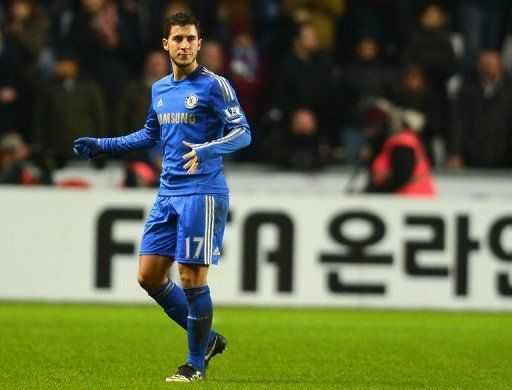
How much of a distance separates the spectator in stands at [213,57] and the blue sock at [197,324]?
7694 millimetres

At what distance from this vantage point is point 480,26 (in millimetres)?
16297

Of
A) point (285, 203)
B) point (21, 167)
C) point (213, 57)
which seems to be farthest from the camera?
point (213, 57)

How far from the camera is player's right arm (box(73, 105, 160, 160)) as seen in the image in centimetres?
768

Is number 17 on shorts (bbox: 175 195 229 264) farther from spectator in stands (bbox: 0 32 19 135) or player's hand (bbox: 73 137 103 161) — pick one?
spectator in stands (bbox: 0 32 19 135)

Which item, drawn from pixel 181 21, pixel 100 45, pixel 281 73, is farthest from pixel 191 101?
pixel 100 45

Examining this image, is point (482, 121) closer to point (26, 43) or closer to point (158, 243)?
point (26, 43)

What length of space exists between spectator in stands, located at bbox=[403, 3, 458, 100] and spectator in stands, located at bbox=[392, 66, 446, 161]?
0.22m

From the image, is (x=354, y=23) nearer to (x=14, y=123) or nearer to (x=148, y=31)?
(x=148, y=31)

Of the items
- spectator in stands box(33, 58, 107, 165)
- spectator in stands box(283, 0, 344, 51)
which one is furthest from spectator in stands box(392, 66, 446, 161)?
spectator in stands box(33, 58, 107, 165)

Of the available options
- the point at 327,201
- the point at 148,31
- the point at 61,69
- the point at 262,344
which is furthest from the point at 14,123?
the point at 262,344

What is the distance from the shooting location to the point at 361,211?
42.4 feet

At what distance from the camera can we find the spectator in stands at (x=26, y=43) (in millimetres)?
14945

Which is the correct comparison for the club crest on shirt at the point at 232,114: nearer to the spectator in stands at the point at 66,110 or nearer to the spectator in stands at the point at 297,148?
the spectator in stands at the point at 66,110

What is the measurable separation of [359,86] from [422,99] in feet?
2.73
